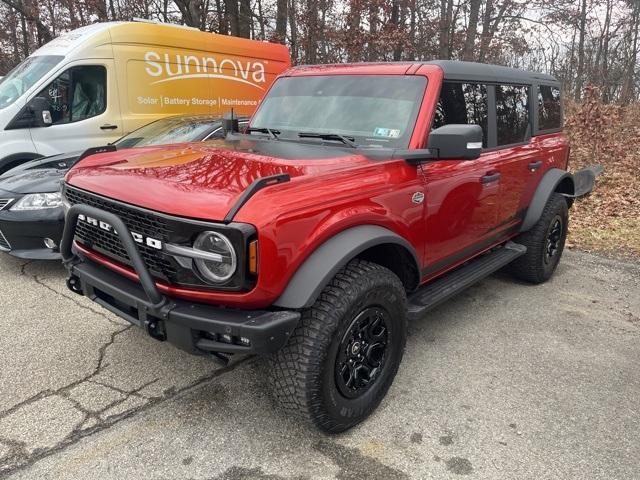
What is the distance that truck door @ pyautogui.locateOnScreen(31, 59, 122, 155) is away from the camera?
662cm

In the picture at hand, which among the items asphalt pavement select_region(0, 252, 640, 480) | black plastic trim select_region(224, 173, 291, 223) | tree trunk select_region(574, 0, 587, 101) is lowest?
asphalt pavement select_region(0, 252, 640, 480)

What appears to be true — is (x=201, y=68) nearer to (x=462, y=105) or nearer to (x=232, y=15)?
(x=462, y=105)

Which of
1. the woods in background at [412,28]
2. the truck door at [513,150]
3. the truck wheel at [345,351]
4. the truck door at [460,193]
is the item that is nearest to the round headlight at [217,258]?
the truck wheel at [345,351]

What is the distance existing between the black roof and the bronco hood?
998mm

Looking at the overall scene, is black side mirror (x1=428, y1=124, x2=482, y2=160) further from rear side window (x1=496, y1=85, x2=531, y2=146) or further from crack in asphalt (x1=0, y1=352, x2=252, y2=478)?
crack in asphalt (x1=0, y1=352, x2=252, y2=478)

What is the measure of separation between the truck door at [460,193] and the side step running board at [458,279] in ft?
0.46

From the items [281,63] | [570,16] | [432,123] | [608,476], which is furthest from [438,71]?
[570,16]

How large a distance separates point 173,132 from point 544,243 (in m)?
3.95

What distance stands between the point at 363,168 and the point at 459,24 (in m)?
15.8

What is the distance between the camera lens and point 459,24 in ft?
54.0

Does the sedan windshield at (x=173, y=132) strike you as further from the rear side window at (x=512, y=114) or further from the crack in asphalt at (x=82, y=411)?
the rear side window at (x=512, y=114)

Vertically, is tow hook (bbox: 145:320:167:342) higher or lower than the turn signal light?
lower

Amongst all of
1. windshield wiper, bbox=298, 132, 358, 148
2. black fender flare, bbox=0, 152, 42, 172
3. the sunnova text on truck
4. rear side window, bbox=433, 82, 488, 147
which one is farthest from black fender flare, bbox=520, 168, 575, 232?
black fender flare, bbox=0, 152, 42, 172

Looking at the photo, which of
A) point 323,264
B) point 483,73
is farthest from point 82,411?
point 483,73
